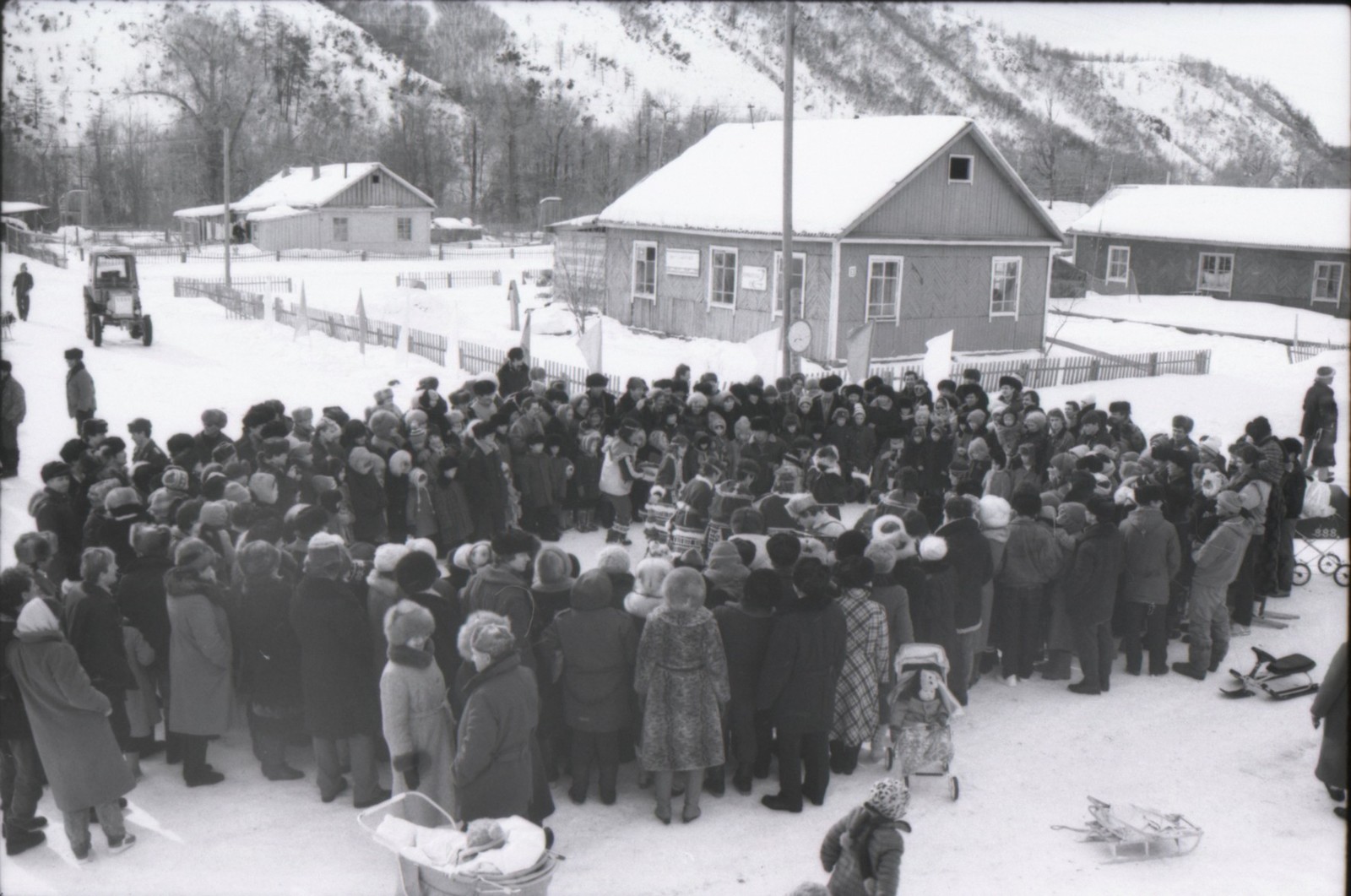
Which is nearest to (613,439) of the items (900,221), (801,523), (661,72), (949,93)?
(801,523)

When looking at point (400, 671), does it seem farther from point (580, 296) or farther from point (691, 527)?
point (580, 296)

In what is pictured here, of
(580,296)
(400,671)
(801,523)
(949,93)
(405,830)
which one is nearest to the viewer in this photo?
(405,830)

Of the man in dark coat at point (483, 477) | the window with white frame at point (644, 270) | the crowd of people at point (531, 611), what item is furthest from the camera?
the window with white frame at point (644, 270)

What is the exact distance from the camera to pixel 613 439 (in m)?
11.9

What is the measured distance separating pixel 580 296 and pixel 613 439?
753 inches

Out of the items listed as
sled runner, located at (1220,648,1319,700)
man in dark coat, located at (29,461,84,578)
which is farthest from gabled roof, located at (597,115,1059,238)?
man in dark coat, located at (29,461,84,578)

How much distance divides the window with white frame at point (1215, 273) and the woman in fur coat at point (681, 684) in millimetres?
35303

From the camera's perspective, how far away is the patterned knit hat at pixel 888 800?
4.77 metres

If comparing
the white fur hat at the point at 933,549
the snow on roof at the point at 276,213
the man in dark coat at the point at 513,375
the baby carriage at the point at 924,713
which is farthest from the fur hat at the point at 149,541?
the snow on roof at the point at 276,213

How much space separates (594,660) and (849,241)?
18.1 m

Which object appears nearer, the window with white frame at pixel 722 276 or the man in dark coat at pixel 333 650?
the man in dark coat at pixel 333 650

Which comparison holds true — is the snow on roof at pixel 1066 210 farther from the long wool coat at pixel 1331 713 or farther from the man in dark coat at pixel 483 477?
the long wool coat at pixel 1331 713

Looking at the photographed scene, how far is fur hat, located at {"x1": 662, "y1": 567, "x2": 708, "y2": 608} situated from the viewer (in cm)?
615

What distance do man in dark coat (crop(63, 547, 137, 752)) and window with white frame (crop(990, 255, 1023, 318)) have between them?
2270 cm
